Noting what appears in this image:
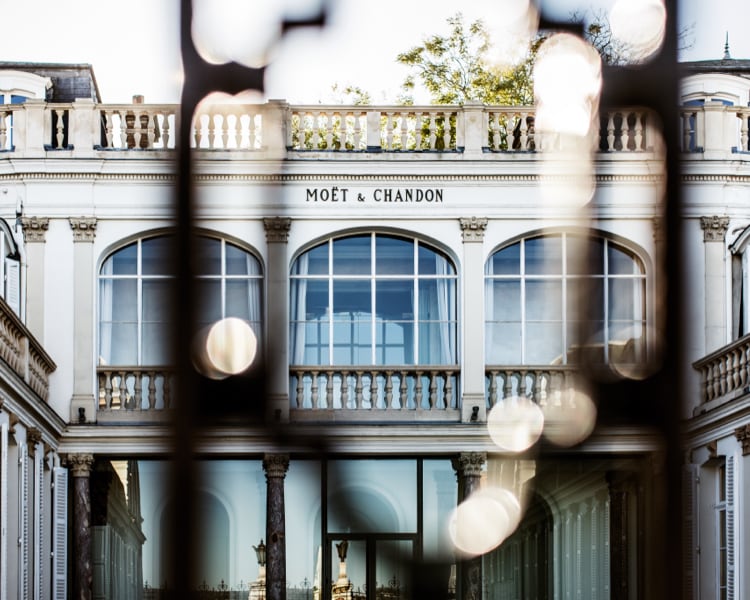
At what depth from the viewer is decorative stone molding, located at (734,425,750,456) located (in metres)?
16.3

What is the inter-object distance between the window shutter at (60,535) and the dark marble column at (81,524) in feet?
0.39

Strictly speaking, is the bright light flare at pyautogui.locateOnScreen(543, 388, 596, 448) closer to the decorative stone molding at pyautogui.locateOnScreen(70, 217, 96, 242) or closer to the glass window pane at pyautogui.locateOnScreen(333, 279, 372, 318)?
the glass window pane at pyautogui.locateOnScreen(333, 279, 372, 318)

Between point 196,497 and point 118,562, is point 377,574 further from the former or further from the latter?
point 118,562

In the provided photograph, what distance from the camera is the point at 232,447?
2.06 metres

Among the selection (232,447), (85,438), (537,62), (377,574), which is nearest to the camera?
(377,574)

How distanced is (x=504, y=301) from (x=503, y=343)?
0.55 m

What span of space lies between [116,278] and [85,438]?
2.12 metres

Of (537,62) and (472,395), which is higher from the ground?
(472,395)

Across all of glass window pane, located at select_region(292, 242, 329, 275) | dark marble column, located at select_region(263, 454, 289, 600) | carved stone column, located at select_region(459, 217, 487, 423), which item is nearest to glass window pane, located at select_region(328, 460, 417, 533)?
dark marble column, located at select_region(263, 454, 289, 600)

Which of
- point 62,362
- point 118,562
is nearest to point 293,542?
point 118,562

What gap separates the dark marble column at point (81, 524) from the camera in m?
18.8

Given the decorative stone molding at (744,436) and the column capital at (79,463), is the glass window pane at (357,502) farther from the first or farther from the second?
the column capital at (79,463)

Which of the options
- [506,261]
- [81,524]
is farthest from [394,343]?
[81,524]

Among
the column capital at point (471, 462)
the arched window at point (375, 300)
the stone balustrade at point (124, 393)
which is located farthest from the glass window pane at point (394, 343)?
the stone balustrade at point (124, 393)
